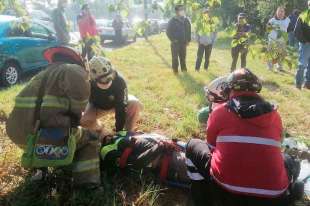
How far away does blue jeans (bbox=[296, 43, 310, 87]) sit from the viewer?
9.20 meters

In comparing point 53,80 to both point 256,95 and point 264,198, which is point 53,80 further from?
point 264,198

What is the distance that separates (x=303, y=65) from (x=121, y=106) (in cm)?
570

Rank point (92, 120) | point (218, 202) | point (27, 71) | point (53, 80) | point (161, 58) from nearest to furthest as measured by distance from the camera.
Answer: point (218, 202), point (53, 80), point (92, 120), point (27, 71), point (161, 58)

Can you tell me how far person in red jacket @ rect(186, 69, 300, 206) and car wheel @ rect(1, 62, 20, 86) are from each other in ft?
21.5

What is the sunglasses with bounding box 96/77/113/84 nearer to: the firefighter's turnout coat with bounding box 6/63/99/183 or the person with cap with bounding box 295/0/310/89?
the firefighter's turnout coat with bounding box 6/63/99/183

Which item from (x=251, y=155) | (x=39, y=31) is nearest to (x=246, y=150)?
(x=251, y=155)

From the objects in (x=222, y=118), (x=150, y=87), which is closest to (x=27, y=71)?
(x=150, y=87)

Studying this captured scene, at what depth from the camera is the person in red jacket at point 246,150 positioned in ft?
10.6

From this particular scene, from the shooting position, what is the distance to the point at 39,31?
408 inches

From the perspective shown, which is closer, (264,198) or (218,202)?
(264,198)

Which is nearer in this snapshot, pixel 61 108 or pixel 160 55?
pixel 61 108

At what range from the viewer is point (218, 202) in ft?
11.7

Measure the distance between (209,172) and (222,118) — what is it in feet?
1.76

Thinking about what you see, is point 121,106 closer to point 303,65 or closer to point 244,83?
point 244,83
